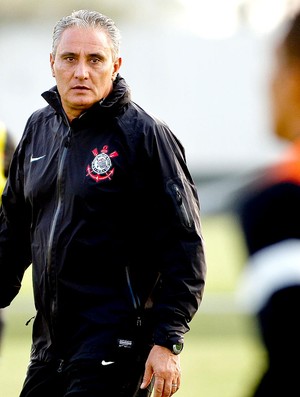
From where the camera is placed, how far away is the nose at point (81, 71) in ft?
16.8

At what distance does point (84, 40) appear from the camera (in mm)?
5188

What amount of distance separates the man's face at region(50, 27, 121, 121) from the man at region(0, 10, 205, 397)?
1 cm

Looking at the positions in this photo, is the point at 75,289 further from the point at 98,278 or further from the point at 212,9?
the point at 212,9

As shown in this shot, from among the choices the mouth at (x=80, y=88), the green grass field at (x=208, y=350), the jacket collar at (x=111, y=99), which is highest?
the mouth at (x=80, y=88)

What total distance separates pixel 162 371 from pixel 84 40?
141cm

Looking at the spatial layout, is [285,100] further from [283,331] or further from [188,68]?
[188,68]

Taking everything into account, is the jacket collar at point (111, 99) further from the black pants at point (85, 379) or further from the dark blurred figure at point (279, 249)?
the dark blurred figure at point (279, 249)

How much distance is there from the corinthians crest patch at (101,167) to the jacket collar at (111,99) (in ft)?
0.62

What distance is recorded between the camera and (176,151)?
5.09 m

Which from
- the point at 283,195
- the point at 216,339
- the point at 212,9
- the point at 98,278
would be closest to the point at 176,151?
the point at 98,278

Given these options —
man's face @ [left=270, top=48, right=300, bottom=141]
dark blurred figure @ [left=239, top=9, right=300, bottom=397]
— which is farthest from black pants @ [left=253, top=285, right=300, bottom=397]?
man's face @ [left=270, top=48, right=300, bottom=141]

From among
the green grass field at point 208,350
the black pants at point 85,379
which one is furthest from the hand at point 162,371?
the green grass field at point 208,350

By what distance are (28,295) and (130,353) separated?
33.8 ft

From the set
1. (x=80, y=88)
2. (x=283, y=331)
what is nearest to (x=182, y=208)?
(x=80, y=88)
